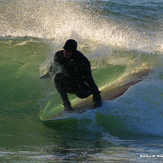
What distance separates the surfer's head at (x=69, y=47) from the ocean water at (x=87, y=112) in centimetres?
81

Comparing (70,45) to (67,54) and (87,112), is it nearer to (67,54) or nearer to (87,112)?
(67,54)

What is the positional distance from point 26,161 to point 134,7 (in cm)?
1531

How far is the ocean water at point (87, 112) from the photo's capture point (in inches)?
107

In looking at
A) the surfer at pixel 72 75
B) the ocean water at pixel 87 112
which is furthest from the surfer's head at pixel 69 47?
the ocean water at pixel 87 112

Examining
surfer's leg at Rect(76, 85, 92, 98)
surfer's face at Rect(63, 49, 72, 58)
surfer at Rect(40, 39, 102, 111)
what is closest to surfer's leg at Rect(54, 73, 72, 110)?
surfer at Rect(40, 39, 102, 111)

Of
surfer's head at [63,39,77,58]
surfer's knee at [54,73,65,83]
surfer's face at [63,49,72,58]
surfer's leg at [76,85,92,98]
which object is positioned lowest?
surfer's leg at [76,85,92,98]

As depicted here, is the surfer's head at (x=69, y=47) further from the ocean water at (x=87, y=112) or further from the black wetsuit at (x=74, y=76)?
the ocean water at (x=87, y=112)

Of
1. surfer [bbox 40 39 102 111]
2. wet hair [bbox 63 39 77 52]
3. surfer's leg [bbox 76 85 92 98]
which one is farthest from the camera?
surfer's leg [bbox 76 85 92 98]

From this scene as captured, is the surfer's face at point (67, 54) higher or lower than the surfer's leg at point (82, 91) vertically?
higher

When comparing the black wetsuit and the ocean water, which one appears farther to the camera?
the black wetsuit

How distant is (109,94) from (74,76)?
3.76ft

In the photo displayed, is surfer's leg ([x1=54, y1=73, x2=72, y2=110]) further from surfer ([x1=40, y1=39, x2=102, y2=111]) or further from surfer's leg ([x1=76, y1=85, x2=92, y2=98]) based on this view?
surfer's leg ([x1=76, y1=85, x2=92, y2=98])

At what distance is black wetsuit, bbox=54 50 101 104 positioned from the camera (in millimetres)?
3869

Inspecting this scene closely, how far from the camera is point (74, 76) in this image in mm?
3984
